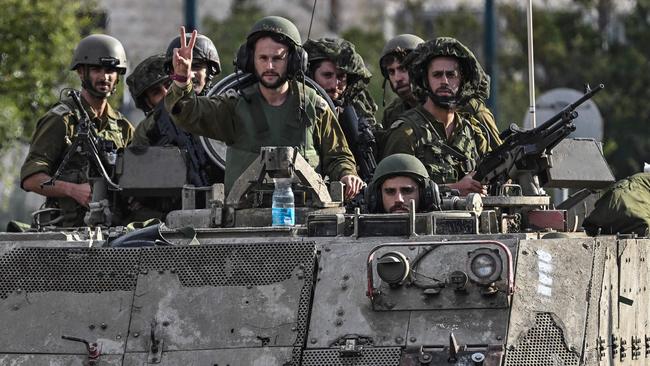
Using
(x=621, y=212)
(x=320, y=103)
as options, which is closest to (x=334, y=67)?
(x=320, y=103)

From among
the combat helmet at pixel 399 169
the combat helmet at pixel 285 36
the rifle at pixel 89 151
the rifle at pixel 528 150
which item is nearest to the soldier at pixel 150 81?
the rifle at pixel 89 151

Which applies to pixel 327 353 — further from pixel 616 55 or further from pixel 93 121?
pixel 616 55

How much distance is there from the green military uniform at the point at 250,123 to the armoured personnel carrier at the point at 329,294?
1.60 meters

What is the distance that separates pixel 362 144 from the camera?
1791cm

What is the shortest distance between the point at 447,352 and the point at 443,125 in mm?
4695

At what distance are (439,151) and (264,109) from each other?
67.6 inches

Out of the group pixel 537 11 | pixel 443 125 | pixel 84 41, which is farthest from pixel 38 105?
pixel 537 11

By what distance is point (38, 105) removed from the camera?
32.3 metres

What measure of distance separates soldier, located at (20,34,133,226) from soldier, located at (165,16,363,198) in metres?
2.80

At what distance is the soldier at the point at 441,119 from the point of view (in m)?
17.2

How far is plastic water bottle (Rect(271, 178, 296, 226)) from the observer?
15008 mm

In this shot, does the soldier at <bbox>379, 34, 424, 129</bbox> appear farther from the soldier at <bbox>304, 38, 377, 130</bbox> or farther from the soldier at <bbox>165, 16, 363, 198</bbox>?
the soldier at <bbox>165, 16, 363, 198</bbox>

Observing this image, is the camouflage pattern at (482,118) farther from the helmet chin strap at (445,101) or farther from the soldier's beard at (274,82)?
the soldier's beard at (274,82)

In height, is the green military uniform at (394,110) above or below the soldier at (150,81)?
below
